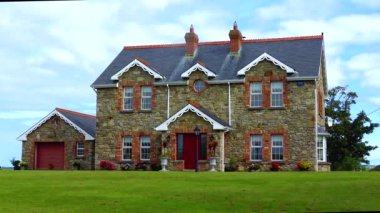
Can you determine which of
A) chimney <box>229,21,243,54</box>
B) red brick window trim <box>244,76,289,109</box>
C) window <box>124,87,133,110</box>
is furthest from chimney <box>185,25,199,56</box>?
red brick window trim <box>244,76,289,109</box>

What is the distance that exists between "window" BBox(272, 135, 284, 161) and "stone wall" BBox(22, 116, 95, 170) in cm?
1354

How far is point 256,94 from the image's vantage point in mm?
34438

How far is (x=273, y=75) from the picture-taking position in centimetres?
3403

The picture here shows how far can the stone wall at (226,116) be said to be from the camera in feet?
109

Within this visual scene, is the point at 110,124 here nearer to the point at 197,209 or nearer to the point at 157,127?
the point at 157,127

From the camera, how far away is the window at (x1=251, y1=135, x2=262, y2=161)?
34031mm

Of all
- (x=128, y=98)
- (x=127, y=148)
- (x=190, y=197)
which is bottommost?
(x=190, y=197)

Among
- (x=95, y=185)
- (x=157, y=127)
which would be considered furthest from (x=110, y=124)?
(x=95, y=185)

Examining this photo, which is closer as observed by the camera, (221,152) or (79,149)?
(221,152)

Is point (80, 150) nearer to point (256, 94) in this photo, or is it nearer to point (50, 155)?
point (50, 155)

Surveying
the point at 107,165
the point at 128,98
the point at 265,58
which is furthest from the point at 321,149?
the point at 107,165

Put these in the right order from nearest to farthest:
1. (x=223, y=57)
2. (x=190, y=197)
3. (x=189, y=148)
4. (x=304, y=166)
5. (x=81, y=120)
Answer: (x=190, y=197)
(x=304, y=166)
(x=189, y=148)
(x=223, y=57)
(x=81, y=120)

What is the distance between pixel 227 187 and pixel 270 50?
21.5 metres

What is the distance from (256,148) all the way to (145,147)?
7.73 meters
